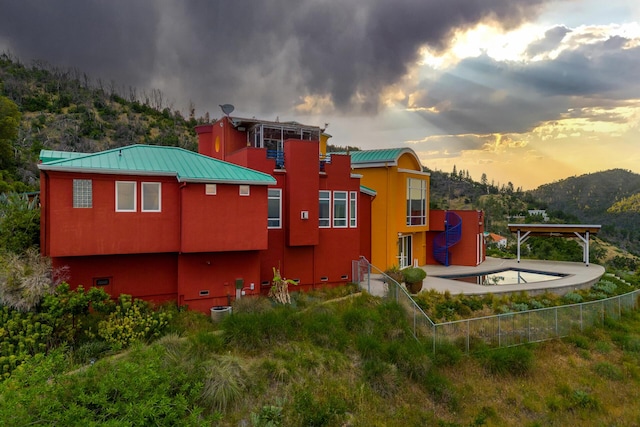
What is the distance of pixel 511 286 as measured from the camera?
18.1m

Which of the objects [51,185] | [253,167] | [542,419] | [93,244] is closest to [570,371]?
[542,419]

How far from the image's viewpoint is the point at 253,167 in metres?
15.6

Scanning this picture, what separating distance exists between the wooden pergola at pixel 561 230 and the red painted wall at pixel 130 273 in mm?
22593

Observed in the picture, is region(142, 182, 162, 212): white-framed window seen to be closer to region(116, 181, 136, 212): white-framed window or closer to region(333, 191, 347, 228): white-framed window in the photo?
region(116, 181, 136, 212): white-framed window

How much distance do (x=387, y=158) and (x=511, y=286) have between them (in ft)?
29.7

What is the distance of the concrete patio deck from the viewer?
17.2 meters

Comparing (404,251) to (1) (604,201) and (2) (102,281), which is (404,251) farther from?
(1) (604,201)

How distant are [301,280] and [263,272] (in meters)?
1.87

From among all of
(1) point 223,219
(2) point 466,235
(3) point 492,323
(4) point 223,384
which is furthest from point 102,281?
(2) point 466,235

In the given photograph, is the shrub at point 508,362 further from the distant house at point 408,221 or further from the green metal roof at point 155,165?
the green metal roof at point 155,165

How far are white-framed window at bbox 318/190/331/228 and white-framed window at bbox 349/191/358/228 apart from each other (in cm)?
116

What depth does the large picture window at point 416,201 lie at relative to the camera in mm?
22109

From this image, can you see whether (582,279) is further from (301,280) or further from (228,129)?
(228,129)

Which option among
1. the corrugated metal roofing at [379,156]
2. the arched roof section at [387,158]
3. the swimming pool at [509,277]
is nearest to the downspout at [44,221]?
the corrugated metal roofing at [379,156]
